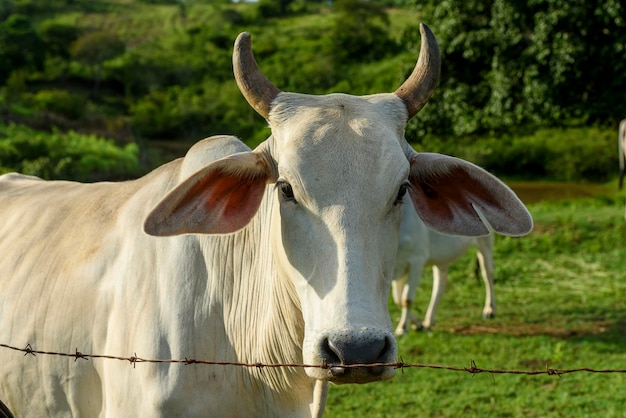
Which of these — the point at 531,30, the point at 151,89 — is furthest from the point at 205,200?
the point at 151,89

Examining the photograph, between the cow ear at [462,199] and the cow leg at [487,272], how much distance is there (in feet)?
18.9

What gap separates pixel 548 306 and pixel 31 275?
6.55 metres

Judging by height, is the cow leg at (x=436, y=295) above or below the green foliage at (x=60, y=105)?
above

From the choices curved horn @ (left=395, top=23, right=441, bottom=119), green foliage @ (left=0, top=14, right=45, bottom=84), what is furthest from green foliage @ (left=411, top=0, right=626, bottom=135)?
green foliage @ (left=0, top=14, right=45, bottom=84)

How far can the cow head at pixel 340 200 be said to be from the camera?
240 centimetres

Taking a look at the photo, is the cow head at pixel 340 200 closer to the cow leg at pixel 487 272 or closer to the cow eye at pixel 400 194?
the cow eye at pixel 400 194

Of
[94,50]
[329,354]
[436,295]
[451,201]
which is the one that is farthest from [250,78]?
[94,50]

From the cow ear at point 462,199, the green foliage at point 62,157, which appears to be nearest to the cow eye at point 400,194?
the cow ear at point 462,199

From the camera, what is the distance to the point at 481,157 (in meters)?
25.6

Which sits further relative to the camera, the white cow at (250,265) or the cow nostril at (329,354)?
the white cow at (250,265)

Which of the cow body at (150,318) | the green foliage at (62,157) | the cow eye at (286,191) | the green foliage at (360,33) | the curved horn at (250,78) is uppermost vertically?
the curved horn at (250,78)

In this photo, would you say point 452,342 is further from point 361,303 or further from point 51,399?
point 361,303

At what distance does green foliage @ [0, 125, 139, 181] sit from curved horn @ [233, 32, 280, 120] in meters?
13.6

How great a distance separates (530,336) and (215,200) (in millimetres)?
5461
